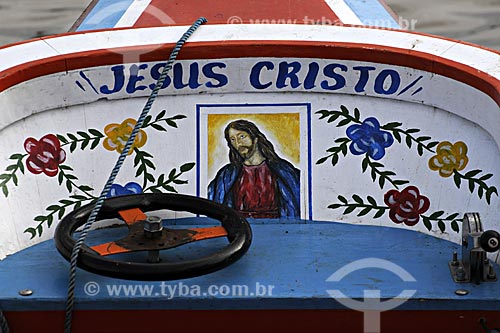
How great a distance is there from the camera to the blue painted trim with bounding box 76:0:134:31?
3.46 metres

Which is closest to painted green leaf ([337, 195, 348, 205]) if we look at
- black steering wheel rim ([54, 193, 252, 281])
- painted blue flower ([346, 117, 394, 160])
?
painted blue flower ([346, 117, 394, 160])

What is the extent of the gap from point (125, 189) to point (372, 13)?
48.5 inches

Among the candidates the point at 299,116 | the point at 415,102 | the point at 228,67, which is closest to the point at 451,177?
the point at 415,102

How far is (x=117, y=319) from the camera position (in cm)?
214

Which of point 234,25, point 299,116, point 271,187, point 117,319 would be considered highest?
point 234,25

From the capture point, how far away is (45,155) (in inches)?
106

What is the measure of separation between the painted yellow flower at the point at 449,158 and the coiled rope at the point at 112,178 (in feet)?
2.22

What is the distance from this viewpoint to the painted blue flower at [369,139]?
8.90ft

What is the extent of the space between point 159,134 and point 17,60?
39 centimetres

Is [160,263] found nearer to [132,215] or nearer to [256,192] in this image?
[132,215]

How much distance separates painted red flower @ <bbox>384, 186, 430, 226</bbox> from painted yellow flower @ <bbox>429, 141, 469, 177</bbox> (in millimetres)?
76

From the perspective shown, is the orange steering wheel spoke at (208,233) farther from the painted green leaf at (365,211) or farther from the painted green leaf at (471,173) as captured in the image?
the painted green leaf at (471,173)

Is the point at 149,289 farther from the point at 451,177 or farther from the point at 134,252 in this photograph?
the point at 451,177

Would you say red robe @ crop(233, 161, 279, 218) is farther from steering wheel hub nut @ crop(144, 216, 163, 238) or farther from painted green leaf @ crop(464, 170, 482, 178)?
painted green leaf @ crop(464, 170, 482, 178)
